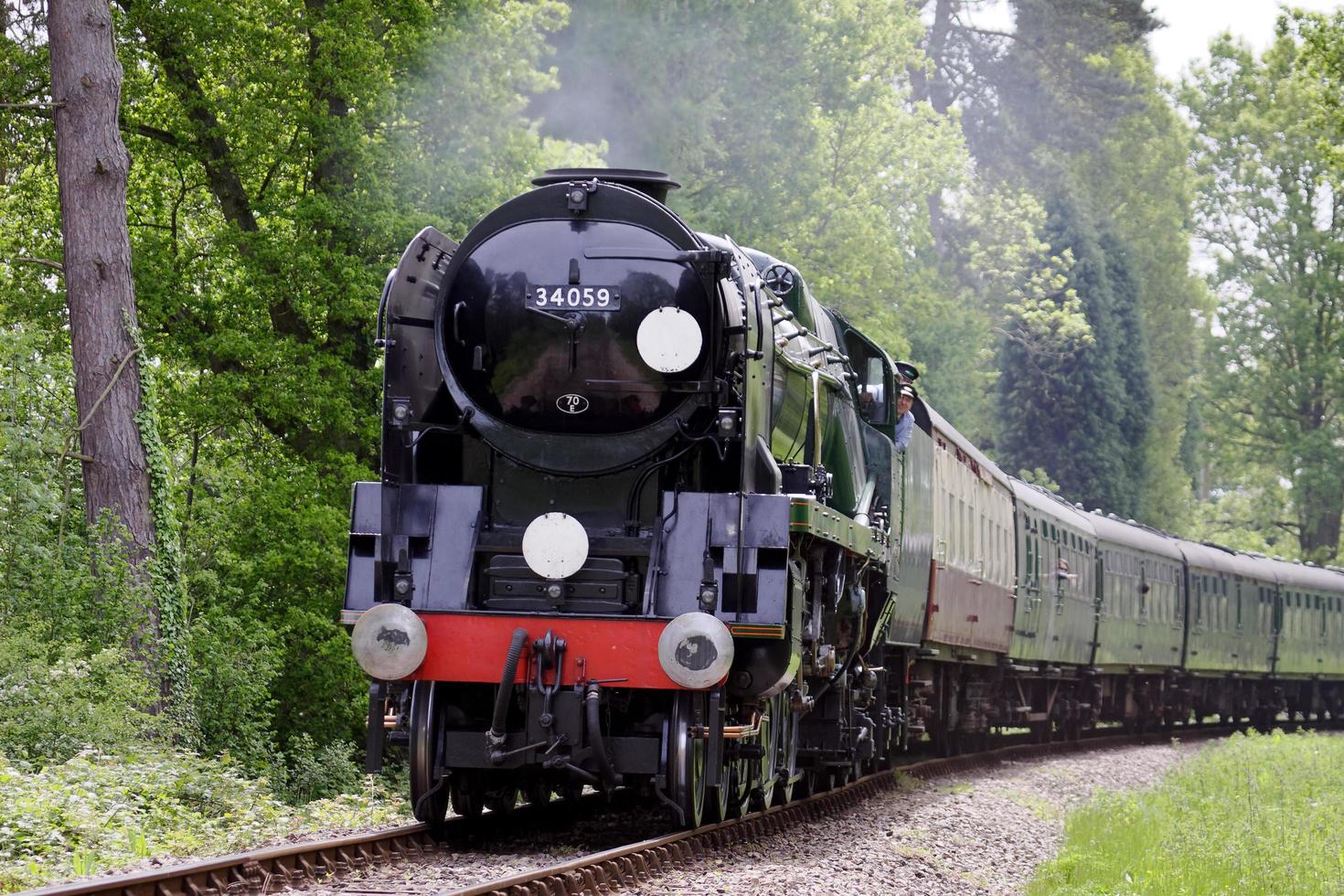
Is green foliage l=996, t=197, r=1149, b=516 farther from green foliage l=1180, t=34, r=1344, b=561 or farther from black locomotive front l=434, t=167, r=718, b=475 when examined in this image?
black locomotive front l=434, t=167, r=718, b=475

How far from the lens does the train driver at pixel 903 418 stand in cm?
1312

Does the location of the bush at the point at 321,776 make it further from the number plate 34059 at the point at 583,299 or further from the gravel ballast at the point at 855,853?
the number plate 34059 at the point at 583,299

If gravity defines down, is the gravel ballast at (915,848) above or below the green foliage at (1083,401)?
below

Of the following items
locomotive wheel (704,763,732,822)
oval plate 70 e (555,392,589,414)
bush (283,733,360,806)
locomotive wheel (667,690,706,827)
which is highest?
oval plate 70 e (555,392,589,414)

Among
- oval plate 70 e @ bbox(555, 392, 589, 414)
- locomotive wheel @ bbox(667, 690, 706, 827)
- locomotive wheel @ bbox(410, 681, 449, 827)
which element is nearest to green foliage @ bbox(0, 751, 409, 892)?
locomotive wheel @ bbox(410, 681, 449, 827)

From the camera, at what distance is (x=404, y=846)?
8672 mm

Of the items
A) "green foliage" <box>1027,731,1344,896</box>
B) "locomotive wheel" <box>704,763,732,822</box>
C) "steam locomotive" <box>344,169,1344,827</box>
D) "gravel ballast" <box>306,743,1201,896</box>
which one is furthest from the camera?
"locomotive wheel" <box>704,763,732,822</box>

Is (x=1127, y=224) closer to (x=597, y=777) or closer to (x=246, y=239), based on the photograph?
(x=246, y=239)

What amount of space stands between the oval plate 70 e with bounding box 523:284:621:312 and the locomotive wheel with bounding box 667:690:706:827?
218cm

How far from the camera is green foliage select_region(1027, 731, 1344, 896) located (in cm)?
934

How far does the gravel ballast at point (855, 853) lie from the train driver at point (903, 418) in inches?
116

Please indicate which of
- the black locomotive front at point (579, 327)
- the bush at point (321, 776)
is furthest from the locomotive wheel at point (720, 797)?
the bush at point (321, 776)

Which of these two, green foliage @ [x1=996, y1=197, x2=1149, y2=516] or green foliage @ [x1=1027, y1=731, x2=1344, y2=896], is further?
green foliage @ [x1=996, y1=197, x2=1149, y2=516]

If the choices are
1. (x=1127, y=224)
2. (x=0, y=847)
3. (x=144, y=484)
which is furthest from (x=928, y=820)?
(x=1127, y=224)
